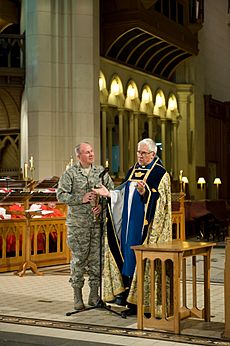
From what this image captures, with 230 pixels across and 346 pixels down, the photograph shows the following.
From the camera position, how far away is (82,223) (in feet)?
24.5

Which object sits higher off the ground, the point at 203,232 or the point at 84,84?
the point at 84,84

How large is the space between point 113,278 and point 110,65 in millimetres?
13922

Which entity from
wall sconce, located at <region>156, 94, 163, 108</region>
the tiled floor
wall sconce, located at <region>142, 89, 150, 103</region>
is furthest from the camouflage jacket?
wall sconce, located at <region>156, 94, 163, 108</region>

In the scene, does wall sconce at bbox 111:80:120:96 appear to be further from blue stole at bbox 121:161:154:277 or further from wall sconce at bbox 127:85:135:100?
blue stole at bbox 121:161:154:277

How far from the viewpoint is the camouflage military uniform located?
744cm

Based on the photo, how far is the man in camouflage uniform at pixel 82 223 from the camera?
741 centimetres

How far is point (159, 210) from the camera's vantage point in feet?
23.0

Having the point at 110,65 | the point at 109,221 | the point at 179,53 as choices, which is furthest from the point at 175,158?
the point at 109,221

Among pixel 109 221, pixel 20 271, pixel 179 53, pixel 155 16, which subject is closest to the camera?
pixel 109 221

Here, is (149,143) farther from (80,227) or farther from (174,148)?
(174,148)

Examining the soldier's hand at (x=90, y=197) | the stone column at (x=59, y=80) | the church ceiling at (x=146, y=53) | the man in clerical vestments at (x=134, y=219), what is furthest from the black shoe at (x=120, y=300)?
the church ceiling at (x=146, y=53)

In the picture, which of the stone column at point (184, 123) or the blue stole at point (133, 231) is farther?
the stone column at point (184, 123)

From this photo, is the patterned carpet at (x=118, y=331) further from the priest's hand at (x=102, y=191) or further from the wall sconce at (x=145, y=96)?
the wall sconce at (x=145, y=96)

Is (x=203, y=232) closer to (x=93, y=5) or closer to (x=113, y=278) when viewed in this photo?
(x=93, y=5)
